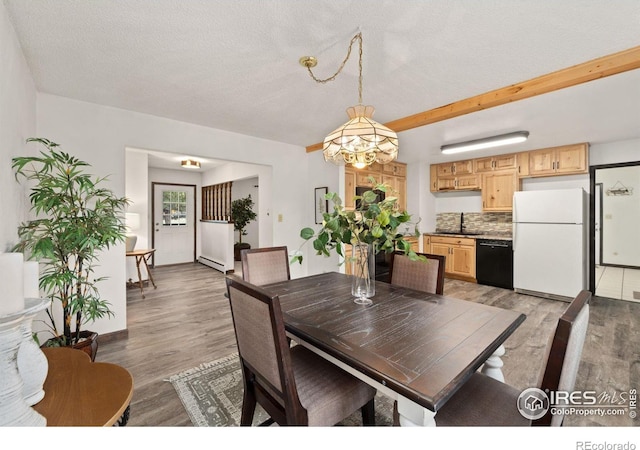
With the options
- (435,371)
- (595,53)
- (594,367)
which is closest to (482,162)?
(595,53)

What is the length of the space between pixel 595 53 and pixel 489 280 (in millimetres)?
3694

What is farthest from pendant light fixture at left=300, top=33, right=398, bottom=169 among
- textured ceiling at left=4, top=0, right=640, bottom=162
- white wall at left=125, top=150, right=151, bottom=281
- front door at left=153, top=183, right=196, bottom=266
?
front door at left=153, top=183, right=196, bottom=266

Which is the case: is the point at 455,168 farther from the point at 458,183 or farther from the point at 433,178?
the point at 433,178

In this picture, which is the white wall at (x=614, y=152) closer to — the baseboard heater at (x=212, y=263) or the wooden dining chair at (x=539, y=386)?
the wooden dining chair at (x=539, y=386)

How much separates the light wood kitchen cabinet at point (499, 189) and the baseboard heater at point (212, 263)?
5185 mm

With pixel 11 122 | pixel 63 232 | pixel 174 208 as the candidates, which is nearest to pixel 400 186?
pixel 63 232

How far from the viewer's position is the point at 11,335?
0.81 meters

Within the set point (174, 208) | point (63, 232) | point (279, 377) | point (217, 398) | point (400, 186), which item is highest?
point (400, 186)

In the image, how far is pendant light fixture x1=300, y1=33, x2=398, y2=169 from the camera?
169 centimetres

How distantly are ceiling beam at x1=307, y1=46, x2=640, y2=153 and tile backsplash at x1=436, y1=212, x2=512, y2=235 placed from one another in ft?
10.3

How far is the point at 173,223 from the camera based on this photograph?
6.75 meters

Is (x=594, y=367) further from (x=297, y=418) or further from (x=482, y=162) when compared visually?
(x=482, y=162)

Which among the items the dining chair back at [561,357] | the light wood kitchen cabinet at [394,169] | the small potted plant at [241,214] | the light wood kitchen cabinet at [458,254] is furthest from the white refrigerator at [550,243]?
the small potted plant at [241,214]

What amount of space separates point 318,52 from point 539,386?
80.7 inches
